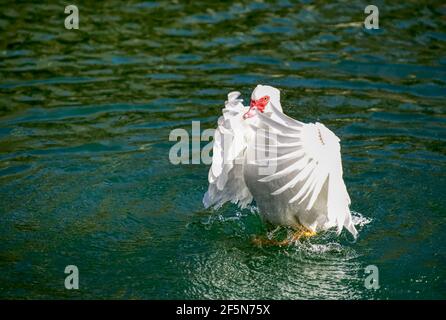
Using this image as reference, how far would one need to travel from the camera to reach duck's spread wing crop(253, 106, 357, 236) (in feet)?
19.5

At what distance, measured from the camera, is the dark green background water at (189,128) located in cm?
624

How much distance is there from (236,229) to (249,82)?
310 cm

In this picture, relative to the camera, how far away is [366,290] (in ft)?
19.6

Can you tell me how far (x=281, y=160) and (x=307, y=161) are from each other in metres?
0.20

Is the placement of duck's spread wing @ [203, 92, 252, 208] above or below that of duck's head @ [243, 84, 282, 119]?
below

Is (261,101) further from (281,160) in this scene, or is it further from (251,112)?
(281,160)

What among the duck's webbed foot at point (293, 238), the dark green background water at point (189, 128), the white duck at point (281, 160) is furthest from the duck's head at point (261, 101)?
the dark green background water at point (189, 128)

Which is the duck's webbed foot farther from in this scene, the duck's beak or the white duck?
the duck's beak

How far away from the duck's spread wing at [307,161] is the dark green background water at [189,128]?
57cm

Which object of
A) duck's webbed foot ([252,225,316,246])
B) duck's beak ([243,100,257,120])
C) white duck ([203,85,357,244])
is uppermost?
duck's beak ([243,100,257,120])

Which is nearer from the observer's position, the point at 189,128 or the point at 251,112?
the point at 251,112

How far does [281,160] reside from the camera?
6.04 metres

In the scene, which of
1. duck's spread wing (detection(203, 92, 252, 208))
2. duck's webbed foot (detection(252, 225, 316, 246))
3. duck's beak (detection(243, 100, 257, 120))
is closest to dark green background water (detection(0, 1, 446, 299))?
duck's webbed foot (detection(252, 225, 316, 246))

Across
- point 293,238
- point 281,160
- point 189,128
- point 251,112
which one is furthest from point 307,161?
point 189,128
